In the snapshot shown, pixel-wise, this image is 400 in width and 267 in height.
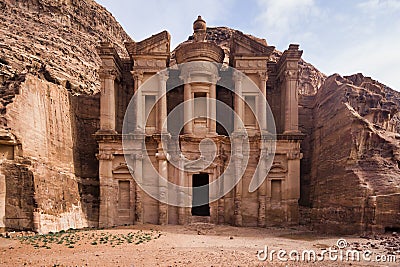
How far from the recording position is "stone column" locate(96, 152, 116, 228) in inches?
857

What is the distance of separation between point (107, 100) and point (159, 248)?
13358mm

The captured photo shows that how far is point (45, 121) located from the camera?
1947 cm

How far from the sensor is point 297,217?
22453 mm

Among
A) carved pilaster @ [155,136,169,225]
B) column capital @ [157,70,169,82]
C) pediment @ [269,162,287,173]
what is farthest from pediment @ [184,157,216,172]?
column capital @ [157,70,169,82]

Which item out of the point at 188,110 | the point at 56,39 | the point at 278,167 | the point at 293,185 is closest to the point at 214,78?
the point at 188,110

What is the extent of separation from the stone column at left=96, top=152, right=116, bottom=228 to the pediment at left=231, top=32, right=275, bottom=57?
1187 cm

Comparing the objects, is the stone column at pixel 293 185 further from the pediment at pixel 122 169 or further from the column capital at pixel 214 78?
the pediment at pixel 122 169

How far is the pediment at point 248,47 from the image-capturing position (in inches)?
949

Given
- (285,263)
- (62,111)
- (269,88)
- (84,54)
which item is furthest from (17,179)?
(84,54)

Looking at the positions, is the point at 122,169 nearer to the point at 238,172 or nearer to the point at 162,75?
Answer: the point at 162,75

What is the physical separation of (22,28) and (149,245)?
2668cm

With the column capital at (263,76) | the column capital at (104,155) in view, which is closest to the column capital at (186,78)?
the column capital at (263,76)

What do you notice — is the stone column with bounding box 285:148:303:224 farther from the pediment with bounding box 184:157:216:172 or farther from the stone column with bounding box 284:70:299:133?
the pediment with bounding box 184:157:216:172

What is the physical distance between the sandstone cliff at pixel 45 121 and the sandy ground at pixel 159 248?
9.12ft
